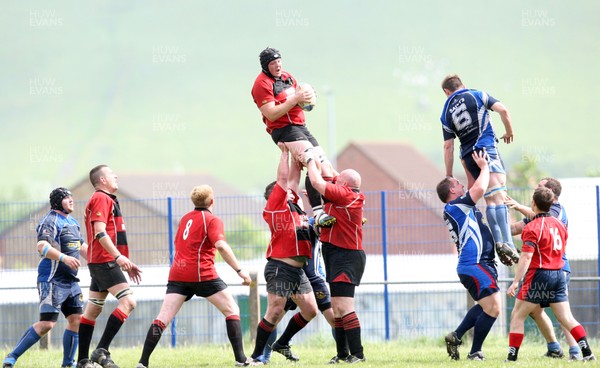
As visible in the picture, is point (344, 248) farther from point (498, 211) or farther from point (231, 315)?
point (498, 211)

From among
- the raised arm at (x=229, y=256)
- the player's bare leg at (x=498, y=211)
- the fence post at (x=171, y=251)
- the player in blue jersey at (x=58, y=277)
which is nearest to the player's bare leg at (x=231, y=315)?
the raised arm at (x=229, y=256)

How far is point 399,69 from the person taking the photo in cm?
19388

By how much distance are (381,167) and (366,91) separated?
123 metres

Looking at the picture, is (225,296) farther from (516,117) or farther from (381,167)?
(516,117)

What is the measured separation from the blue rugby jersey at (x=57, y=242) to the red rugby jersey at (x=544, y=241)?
5047 mm

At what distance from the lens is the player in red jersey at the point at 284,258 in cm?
A: 959

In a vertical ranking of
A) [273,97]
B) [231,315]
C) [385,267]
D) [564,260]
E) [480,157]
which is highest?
[273,97]

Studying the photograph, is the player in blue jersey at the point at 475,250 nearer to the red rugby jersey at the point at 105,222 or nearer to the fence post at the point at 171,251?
the red rugby jersey at the point at 105,222

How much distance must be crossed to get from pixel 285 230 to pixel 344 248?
2.16 feet

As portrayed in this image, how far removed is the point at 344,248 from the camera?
958cm

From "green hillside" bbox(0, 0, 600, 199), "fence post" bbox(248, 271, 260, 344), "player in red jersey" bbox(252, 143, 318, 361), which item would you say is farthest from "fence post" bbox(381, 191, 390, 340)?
"green hillside" bbox(0, 0, 600, 199)

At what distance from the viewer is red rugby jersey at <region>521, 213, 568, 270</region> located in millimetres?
9227

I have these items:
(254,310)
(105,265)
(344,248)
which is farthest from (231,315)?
(254,310)

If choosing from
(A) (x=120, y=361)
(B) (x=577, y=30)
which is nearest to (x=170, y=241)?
(A) (x=120, y=361)
